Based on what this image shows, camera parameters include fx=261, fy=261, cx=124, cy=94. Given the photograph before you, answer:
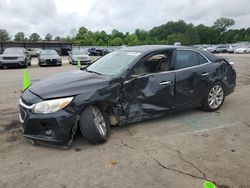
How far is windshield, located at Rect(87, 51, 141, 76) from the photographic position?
15.4 ft

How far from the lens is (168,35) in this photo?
12500 cm

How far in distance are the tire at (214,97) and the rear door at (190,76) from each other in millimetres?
178

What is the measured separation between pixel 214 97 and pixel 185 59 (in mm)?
1137

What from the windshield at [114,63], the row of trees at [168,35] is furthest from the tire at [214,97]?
the row of trees at [168,35]

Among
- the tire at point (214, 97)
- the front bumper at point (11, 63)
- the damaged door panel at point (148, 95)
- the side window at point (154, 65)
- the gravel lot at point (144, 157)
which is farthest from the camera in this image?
the front bumper at point (11, 63)

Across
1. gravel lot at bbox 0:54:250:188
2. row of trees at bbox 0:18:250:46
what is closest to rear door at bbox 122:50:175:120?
gravel lot at bbox 0:54:250:188

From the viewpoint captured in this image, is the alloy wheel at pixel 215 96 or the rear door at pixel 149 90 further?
the alloy wheel at pixel 215 96

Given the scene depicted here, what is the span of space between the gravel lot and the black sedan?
0.27 meters

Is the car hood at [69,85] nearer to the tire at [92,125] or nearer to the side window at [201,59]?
the tire at [92,125]

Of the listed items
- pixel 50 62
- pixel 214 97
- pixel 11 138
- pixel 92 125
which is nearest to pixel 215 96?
pixel 214 97

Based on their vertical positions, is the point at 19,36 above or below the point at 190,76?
above

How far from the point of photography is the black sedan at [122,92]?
3824 millimetres

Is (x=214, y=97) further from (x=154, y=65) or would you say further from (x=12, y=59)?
(x=12, y=59)

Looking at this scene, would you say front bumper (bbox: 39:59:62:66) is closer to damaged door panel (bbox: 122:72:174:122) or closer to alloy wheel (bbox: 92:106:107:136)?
damaged door panel (bbox: 122:72:174:122)
